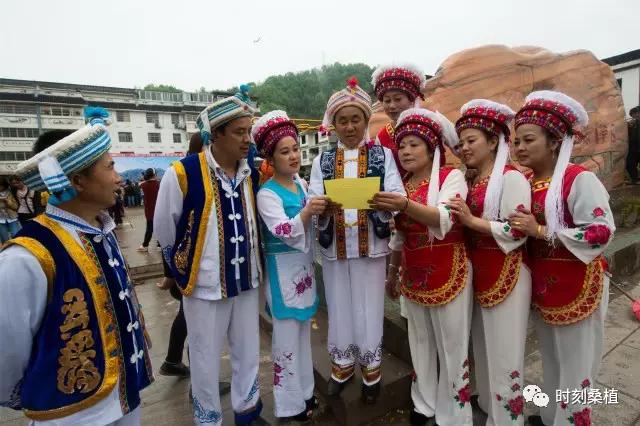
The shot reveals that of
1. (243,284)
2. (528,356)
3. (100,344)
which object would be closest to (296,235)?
(243,284)

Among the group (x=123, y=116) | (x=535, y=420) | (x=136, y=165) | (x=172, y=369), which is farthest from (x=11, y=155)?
(x=535, y=420)

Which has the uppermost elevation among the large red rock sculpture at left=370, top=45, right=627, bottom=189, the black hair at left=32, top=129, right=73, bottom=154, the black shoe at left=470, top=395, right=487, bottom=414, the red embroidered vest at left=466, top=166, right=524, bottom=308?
the large red rock sculpture at left=370, top=45, right=627, bottom=189

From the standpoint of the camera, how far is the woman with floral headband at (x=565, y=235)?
1943mm

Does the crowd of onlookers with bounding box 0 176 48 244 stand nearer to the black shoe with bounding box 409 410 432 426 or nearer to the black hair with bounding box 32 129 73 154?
the black hair with bounding box 32 129 73 154

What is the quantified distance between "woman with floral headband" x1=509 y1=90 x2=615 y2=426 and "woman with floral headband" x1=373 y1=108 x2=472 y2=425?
1.29 feet

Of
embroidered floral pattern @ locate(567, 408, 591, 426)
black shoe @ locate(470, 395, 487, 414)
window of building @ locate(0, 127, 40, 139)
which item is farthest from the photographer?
window of building @ locate(0, 127, 40, 139)

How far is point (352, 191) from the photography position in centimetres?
208

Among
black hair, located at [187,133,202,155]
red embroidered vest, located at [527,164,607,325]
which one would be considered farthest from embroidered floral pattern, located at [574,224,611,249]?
black hair, located at [187,133,202,155]

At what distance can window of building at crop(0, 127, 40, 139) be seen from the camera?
29.4 metres

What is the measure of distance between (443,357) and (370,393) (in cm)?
60

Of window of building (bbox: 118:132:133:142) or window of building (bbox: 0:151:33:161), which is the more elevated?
window of building (bbox: 118:132:133:142)

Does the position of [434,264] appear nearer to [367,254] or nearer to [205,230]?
[367,254]

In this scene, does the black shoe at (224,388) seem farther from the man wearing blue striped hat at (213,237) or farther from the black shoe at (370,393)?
the black shoe at (370,393)

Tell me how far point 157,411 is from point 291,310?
166cm
